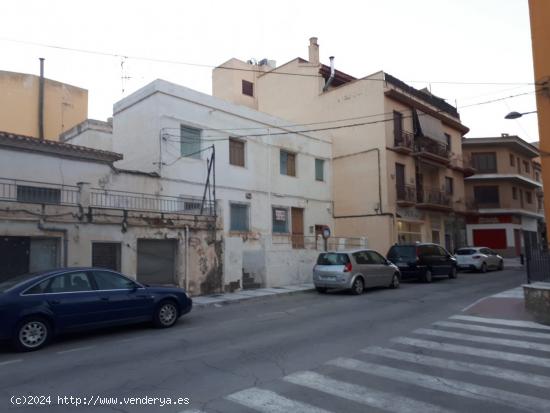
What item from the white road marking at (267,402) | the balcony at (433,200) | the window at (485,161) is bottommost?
the white road marking at (267,402)

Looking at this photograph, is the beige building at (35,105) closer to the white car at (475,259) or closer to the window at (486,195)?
the white car at (475,259)

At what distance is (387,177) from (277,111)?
930 cm

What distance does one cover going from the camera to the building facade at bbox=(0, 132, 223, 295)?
12255 mm

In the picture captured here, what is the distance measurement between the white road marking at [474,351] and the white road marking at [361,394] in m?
2.63

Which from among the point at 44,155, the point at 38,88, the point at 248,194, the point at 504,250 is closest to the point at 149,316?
the point at 44,155

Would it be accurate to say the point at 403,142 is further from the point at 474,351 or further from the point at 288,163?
the point at 474,351

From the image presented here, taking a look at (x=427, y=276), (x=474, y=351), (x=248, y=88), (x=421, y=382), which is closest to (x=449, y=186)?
(x=427, y=276)

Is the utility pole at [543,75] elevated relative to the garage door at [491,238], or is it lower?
elevated

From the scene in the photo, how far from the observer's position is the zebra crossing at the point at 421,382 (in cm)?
497

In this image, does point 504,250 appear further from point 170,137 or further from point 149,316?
point 149,316

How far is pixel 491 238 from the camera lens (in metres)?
40.3

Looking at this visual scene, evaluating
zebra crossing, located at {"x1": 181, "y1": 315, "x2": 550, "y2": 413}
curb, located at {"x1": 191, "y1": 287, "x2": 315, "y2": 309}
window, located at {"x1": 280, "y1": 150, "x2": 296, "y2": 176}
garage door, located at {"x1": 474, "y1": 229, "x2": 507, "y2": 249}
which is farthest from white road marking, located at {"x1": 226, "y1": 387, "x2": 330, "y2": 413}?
garage door, located at {"x1": 474, "y1": 229, "x2": 507, "y2": 249}

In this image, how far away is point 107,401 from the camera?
5.18 metres

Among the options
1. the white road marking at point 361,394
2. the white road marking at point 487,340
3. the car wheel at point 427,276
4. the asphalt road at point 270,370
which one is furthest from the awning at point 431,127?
Answer: the white road marking at point 361,394
